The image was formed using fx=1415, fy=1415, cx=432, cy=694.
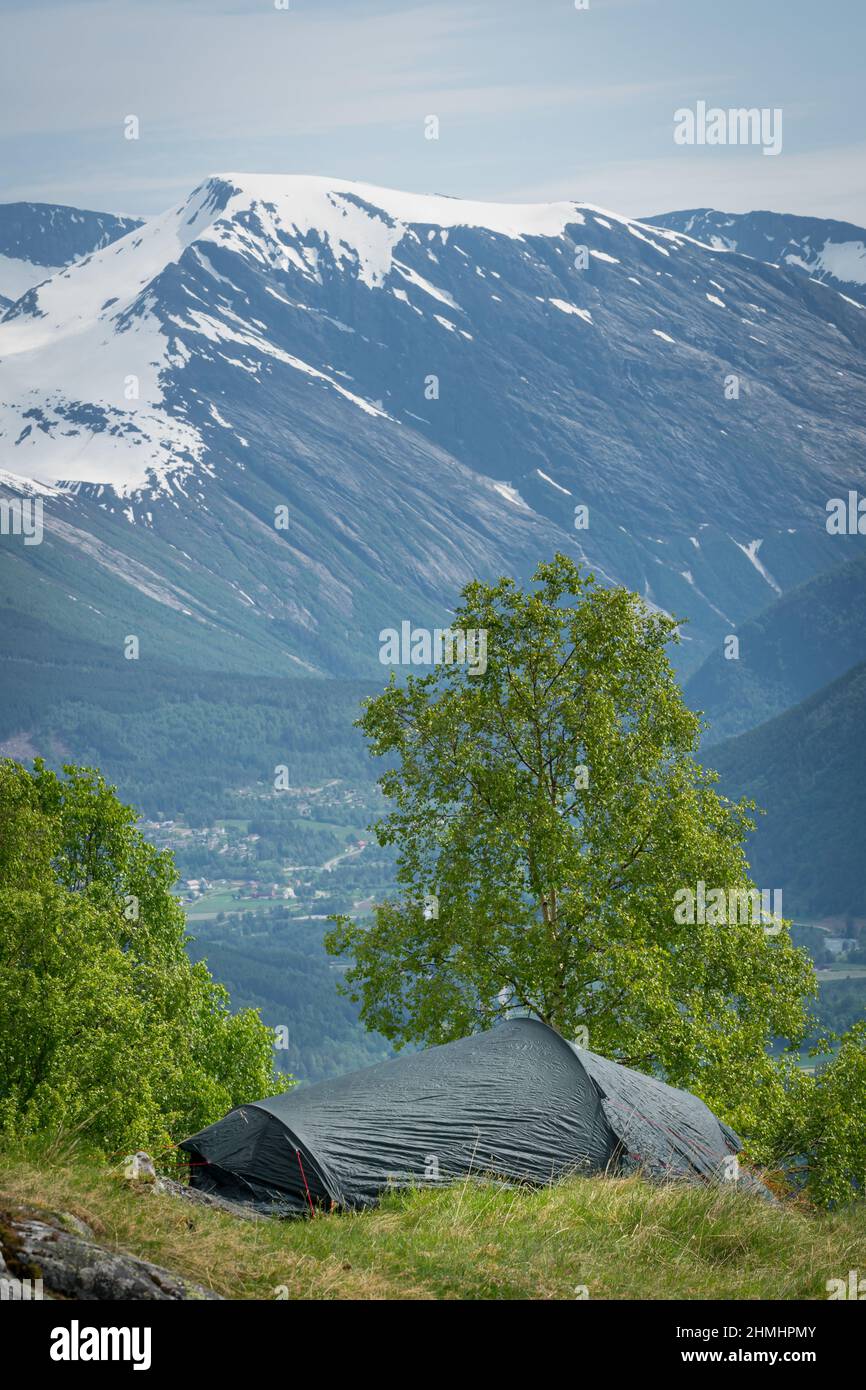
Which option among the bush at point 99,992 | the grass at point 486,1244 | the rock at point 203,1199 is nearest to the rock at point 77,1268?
the grass at point 486,1244

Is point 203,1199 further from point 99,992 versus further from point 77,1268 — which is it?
point 99,992

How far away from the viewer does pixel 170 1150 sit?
1994cm

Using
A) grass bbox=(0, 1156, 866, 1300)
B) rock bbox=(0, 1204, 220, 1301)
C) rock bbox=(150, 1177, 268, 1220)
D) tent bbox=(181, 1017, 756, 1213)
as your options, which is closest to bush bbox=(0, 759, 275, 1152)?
rock bbox=(150, 1177, 268, 1220)

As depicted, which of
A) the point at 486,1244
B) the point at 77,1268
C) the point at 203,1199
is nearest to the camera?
the point at 77,1268

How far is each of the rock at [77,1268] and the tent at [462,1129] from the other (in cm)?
687

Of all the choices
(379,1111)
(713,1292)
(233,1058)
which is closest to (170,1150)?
(379,1111)

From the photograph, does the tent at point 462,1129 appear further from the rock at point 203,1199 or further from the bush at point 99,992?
the bush at point 99,992

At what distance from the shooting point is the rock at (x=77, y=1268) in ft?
36.0

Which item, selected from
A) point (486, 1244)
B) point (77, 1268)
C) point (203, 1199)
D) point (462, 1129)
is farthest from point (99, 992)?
point (77, 1268)

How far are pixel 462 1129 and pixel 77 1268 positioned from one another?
10.2 metres

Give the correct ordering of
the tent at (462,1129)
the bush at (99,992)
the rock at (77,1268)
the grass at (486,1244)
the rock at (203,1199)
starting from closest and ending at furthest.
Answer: the rock at (77,1268) → the grass at (486,1244) → the rock at (203,1199) → the tent at (462,1129) → the bush at (99,992)

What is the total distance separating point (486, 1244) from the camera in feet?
Answer: 44.5

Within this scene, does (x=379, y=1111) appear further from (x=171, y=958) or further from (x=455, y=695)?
(x=171, y=958)
